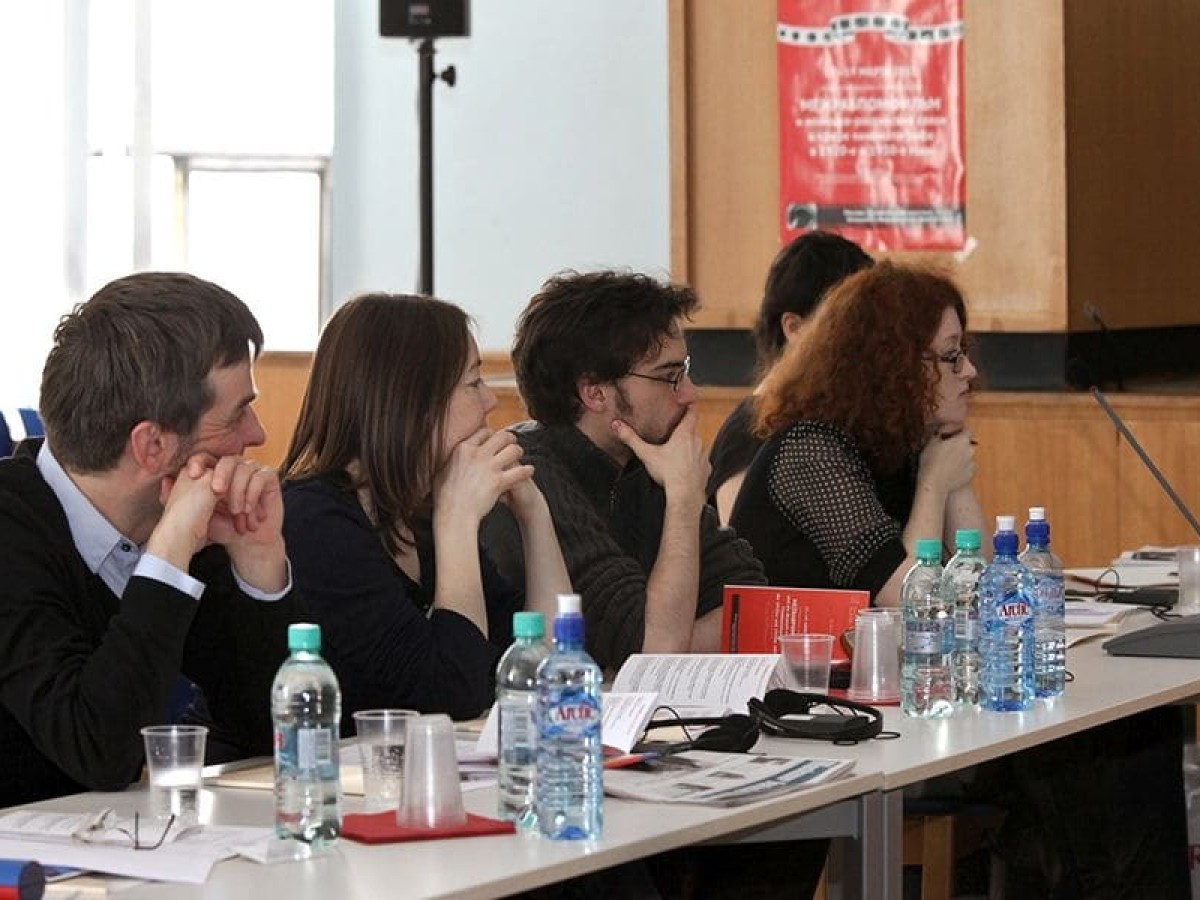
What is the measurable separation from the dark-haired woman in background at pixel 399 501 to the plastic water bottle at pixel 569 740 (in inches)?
28.2

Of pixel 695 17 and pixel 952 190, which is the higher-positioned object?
pixel 695 17

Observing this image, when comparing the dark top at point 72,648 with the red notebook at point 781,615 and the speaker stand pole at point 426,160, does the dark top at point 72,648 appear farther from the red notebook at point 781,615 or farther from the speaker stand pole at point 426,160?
the speaker stand pole at point 426,160

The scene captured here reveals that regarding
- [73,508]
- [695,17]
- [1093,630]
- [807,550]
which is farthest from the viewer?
[695,17]

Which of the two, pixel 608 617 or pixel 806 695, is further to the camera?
pixel 608 617

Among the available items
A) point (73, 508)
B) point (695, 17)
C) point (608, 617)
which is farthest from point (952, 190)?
point (73, 508)

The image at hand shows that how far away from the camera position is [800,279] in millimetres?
4469

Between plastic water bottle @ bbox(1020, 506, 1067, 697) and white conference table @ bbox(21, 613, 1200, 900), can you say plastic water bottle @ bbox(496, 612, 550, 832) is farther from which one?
plastic water bottle @ bbox(1020, 506, 1067, 697)

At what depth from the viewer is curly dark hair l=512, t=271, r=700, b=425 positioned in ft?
11.0

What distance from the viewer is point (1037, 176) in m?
5.57

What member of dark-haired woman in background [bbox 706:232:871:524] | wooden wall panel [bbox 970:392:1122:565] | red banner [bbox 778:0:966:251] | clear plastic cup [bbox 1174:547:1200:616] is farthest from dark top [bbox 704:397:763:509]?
red banner [bbox 778:0:966:251]

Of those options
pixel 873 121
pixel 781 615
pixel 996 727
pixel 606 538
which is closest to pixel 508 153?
pixel 873 121

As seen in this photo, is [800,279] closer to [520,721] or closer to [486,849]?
[520,721]

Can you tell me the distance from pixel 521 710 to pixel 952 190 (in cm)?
397

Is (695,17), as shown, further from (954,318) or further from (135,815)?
(135,815)
